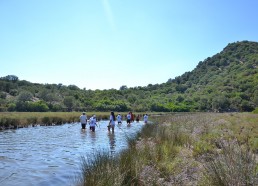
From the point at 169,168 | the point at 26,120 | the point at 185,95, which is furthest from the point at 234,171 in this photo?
the point at 185,95

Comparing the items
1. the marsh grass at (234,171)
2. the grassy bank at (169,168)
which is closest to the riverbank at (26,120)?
the grassy bank at (169,168)

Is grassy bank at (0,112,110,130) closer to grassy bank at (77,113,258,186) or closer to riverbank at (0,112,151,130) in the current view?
riverbank at (0,112,151,130)

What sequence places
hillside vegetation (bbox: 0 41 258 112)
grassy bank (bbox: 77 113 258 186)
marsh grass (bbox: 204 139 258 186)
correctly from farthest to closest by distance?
1. hillside vegetation (bbox: 0 41 258 112)
2. grassy bank (bbox: 77 113 258 186)
3. marsh grass (bbox: 204 139 258 186)

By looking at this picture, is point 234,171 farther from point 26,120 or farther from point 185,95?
point 185,95

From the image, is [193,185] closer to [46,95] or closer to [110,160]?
[110,160]

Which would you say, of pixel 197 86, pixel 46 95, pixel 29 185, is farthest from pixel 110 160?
pixel 197 86

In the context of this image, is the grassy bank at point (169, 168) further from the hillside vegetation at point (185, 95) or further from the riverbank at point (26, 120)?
the hillside vegetation at point (185, 95)

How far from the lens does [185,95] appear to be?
482 ft

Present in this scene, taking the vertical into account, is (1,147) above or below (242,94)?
below

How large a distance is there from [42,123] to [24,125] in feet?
13.5

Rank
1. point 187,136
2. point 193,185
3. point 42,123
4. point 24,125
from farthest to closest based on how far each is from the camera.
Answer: point 42,123 → point 24,125 → point 187,136 → point 193,185

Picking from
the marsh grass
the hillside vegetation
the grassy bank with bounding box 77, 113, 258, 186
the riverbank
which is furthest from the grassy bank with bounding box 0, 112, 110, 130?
the hillside vegetation

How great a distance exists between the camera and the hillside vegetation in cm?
9525

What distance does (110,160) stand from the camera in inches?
286
